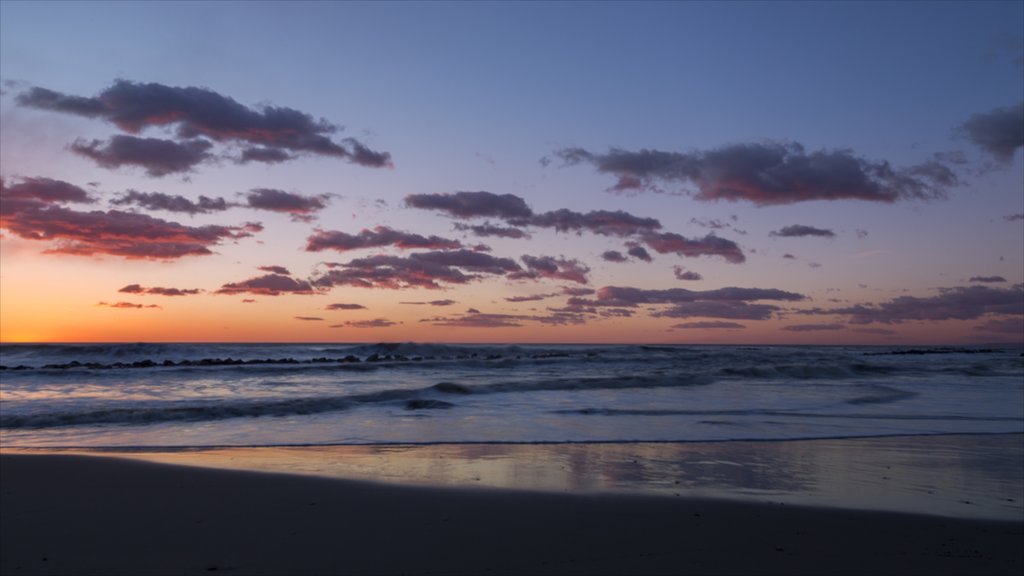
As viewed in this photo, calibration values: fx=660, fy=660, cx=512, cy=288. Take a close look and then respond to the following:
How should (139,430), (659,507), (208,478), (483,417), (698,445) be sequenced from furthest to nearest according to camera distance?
(483,417)
(139,430)
(698,445)
(208,478)
(659,507)

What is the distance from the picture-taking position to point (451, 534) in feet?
19.1

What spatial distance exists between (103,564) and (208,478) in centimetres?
314

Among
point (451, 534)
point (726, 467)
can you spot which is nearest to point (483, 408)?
point (726, 467)

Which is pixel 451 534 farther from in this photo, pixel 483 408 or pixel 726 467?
pixel 483 408

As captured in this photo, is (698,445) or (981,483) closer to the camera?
(981,483)

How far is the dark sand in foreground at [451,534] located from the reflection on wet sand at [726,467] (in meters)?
0.59

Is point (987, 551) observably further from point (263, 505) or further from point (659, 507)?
point (263, 505)

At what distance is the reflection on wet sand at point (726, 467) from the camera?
740 cm

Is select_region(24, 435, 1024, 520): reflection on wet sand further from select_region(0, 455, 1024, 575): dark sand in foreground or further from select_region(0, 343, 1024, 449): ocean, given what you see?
select_region(0, 343, 1024, 449): ocean

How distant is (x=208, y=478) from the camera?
8297 mm

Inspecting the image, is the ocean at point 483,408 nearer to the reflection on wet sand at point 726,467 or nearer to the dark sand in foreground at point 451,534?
the reflection on wet sand at point 726,467

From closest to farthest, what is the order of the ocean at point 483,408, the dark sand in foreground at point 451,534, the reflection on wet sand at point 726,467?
the dark sand in foreground at point 451,534 → the reflection on wet sand at point 726,467 → the ocean at point 483,408

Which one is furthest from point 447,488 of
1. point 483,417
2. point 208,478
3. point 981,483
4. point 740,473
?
point 483,417

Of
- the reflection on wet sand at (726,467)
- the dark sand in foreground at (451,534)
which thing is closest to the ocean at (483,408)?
the reflection on wet sand at (726,467)
